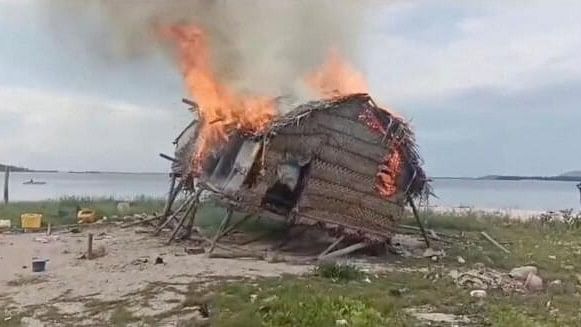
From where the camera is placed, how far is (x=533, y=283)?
13305mm

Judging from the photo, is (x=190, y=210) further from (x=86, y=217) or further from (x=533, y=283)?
(x=533, y=283)

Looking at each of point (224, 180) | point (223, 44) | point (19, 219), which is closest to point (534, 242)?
point (224, 180)

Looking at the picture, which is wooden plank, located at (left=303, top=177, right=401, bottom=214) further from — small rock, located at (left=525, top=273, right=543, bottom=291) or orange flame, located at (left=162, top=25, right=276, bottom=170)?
small rock, located at (left=525, top=273, right=543, bottom=291)

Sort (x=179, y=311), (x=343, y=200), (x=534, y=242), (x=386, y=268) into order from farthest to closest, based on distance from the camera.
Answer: (x=534, y=242), (x=343, y=200), (x=386, y=268), (x=179, y=311)

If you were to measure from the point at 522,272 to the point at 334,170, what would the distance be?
17.1ft

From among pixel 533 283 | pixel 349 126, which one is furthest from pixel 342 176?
pixel 533 283

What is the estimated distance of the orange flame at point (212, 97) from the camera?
1880 centimetres

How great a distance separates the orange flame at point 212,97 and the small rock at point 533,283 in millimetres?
7343

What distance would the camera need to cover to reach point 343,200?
17.7 m

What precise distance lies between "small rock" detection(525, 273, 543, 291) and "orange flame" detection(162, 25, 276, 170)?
734 centimetres

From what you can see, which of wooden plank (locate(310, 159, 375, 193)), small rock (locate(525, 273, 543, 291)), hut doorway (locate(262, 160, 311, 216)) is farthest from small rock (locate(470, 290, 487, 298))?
hut doorway (locate(262, 160, 311, 216))

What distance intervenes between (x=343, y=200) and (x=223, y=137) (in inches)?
170

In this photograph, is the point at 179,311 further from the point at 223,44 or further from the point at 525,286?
the point at 223,44

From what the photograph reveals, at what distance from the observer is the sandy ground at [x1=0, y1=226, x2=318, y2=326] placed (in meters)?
11.9
